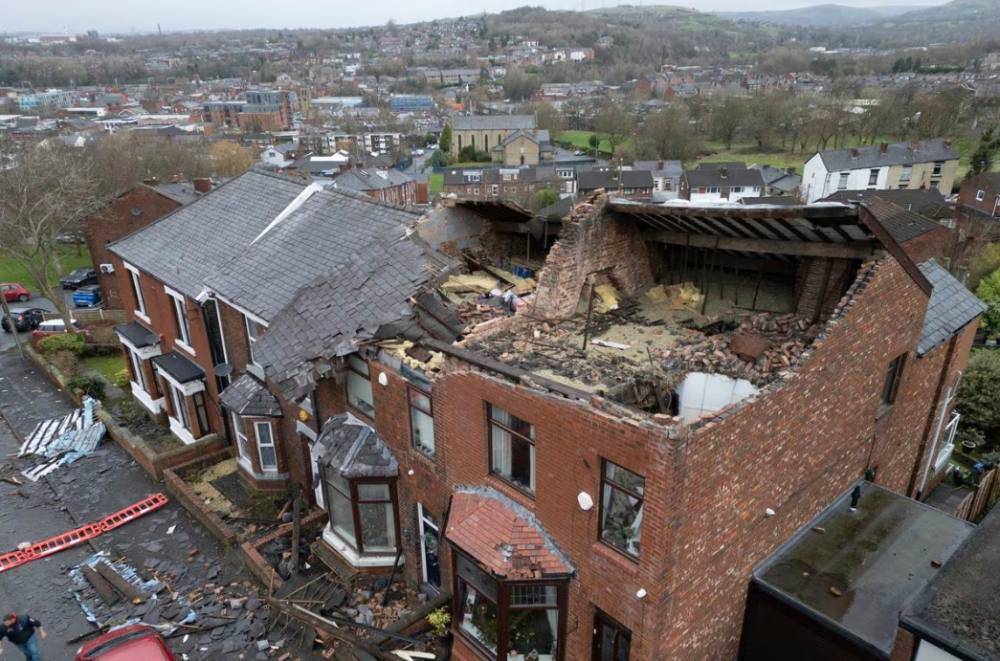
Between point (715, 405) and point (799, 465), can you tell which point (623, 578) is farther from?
point (799, 465)

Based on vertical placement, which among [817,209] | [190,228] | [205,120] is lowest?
[205,120]

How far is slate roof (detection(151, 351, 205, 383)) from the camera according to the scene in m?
20.0

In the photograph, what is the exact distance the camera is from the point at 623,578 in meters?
9.01

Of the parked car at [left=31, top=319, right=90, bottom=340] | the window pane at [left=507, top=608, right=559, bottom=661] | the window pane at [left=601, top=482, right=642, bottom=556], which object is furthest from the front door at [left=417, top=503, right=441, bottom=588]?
the parked car at [left=31, top=319, right=90, bottom=340]

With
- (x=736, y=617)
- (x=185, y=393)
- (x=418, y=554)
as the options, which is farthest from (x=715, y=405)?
(x=185, y=393)

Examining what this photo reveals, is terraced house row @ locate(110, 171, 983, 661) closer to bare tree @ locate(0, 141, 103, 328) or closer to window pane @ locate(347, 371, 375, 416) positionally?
window pane @ locate(347, 371, 375, 416)

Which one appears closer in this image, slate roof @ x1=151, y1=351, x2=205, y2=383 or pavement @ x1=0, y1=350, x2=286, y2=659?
pavement @ x1=0, y1=350, x2=286, y2=659

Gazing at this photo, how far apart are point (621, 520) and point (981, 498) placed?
1425cm

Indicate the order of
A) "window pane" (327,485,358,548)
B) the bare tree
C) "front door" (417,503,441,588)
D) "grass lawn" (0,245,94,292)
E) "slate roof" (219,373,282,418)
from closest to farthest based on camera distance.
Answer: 1. "front door" (417,503,441,588)
2. "window pane" (327,485,358,548)
3. "slate roof" (219,373,282,418)
4. the bare tree
5. "grass lawn" (0,245,94,292)

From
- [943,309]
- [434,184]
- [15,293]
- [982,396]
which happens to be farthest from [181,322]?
[434,184]

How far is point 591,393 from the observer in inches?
375

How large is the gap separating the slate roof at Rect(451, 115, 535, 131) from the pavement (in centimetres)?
10170

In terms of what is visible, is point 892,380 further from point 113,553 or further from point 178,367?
point 178,367

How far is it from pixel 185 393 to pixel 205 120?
534 ft
